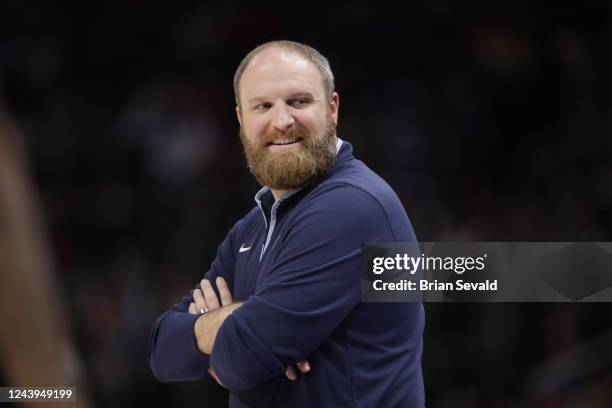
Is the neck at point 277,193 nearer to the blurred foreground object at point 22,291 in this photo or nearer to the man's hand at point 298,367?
the man's hand at point 298,367

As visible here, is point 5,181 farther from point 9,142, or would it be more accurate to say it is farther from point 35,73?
point 35,73

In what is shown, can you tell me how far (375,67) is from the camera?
5.26 meters

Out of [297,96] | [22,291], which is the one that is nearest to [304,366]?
[297,96]

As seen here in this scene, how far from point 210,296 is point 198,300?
42mm

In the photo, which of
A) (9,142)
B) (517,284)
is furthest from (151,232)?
(9,142)

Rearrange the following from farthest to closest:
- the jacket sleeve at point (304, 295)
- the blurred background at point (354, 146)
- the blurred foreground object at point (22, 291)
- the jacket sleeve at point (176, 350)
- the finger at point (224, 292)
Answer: the blurred background at point (354, 146) → the finger at point (224, 292) → the jacket sleeve at point (176, 350) → the jacket sleeve at point (304, 295) → the blurred foreground object at point (22, 291)

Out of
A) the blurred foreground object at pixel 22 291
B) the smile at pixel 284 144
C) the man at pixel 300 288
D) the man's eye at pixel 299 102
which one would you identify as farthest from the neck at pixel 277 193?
the blurred foreground object at pixel 22 291

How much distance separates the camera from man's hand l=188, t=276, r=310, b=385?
1971 millimetres

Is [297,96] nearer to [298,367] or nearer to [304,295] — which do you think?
[304,295]

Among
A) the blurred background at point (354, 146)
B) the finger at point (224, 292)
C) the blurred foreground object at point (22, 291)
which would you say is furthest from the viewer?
the blurred background at point (354, 146)

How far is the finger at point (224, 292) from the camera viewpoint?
7.31 ft

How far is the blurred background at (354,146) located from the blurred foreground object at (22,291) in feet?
10.2

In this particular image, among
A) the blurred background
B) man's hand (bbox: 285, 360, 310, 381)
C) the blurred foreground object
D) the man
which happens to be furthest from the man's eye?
the blurred background

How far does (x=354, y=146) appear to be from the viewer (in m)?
4.90
